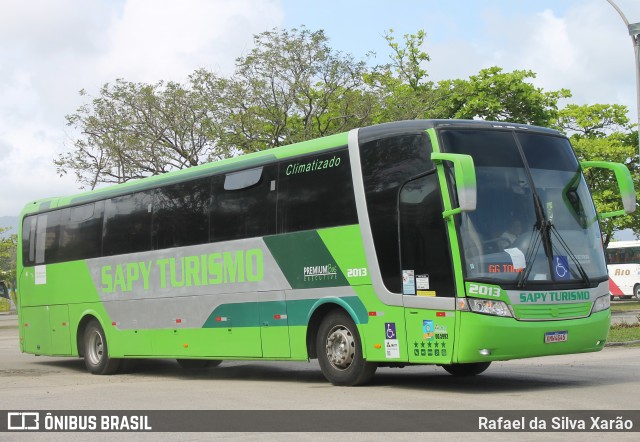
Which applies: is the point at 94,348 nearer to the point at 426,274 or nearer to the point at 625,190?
→ the point at 426,274

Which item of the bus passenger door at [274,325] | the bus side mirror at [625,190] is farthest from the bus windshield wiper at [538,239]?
the bus passenger door at [274,325]

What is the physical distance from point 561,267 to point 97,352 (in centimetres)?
1022

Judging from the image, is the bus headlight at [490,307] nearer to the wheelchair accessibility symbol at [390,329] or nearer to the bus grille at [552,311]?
the bus grille at [552,311]

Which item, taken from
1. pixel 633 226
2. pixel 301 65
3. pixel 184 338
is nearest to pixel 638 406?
pixel 184 338

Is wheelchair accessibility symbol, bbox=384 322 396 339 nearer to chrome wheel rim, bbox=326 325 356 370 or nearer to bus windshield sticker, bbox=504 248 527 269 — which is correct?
chrome wheel rim, bbox=326 325 356 370

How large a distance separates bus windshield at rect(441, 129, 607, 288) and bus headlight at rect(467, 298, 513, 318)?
25 cm

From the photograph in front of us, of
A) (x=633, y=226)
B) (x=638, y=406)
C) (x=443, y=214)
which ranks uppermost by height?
(x=633, y=226)

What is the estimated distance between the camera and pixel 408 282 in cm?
1267

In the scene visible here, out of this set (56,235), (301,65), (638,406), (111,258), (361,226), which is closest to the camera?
(638,406)

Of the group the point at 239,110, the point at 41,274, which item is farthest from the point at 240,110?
the point at 41,274

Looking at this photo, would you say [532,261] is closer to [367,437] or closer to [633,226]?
[367,437]

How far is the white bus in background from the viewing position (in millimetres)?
59562

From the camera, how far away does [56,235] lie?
67.4 ft

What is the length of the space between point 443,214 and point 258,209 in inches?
158
